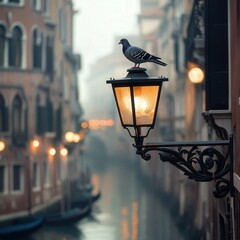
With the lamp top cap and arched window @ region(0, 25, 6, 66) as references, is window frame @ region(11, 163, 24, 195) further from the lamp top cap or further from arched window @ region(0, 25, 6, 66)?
the lamp top cap

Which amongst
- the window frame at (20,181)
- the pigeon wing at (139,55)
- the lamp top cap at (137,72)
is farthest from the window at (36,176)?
the lamp top cap at (137,72)

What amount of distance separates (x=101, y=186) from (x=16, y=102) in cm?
2185

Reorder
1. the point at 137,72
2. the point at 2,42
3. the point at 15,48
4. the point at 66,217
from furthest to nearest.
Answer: the point at 66,217 → the point at 15,48 → the point at 2,42 → the point at 137,72

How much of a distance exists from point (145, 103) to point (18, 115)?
22.5 metres

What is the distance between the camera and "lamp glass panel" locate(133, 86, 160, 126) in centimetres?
562

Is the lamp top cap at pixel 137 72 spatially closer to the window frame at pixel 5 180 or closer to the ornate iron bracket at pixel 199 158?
the ornate iron bracket at pixel 199 158

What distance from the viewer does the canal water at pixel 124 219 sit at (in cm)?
2717

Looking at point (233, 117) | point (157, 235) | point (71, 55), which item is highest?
point (71, 55)

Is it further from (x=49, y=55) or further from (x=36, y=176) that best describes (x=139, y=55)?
(x=49, y=55)

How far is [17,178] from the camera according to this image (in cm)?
2783

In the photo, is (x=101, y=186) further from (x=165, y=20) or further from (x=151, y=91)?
(x=151, y=91)

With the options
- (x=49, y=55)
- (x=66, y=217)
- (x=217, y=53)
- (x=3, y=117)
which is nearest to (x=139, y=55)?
(x=217, y=53)

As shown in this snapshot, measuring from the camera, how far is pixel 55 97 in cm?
3231

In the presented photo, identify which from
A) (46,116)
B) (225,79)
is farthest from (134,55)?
(46,116)
